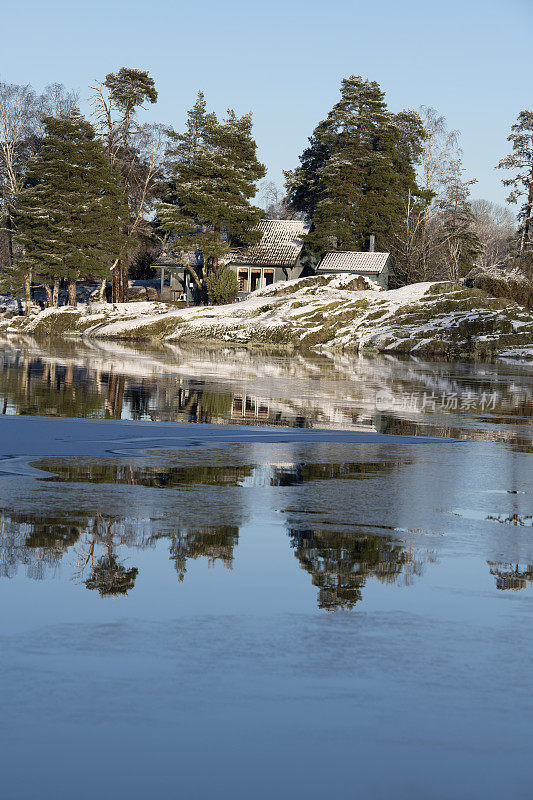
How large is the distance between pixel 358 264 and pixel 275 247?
811cm

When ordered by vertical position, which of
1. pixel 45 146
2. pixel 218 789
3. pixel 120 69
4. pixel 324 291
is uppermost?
pixel 120 69

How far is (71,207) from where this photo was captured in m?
61.9

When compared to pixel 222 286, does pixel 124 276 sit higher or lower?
higher

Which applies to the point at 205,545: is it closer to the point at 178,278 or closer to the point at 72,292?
the point at 72,292

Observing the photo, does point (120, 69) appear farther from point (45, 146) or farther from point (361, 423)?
point (361, 423)

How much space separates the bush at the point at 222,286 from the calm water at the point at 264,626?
52100 millimetres

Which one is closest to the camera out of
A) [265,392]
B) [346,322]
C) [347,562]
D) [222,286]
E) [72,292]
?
[347,562]

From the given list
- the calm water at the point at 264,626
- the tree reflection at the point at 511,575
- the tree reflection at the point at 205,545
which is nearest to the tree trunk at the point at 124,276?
the calm water at the point at 264,626

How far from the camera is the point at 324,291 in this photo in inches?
2280

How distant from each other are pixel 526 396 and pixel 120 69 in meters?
54.6

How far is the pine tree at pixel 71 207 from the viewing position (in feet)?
203

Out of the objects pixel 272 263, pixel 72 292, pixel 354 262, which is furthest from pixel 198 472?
pixel 272 263

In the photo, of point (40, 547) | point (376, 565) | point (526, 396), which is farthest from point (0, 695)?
point (526, 396)

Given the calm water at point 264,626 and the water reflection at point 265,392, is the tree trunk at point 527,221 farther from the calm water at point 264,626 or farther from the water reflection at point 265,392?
the calm water at point 264,626
